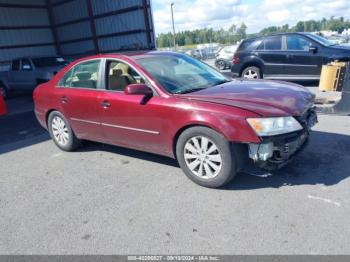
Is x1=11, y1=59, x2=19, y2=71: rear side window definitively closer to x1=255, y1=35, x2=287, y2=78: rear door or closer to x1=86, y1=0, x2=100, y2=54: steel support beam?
x1=86, y1=0, x2=100, y2=54: steel support beam

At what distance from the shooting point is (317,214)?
2.95m

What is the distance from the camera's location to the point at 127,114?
4.09 metres

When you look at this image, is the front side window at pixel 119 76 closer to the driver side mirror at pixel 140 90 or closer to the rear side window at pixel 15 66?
the driver side mirror at pixel 140 90

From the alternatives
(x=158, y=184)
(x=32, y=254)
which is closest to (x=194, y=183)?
(x=158, y=184)

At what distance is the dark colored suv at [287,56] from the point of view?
9.06 meters

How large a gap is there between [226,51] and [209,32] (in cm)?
9116

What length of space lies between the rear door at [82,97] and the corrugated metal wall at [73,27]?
11356 millimetres

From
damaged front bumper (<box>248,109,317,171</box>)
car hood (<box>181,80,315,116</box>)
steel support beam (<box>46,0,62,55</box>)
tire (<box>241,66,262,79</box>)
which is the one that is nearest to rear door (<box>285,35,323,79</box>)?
tire (<box>241,66,262,79</box>)

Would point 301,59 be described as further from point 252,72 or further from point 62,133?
point 62,133

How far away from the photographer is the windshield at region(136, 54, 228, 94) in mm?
3914

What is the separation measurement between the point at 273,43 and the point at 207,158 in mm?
7535

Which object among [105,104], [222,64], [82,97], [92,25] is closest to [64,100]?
[82,97]

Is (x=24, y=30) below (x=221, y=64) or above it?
above

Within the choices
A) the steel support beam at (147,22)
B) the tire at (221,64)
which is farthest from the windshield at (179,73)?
the tire at (221,64)
